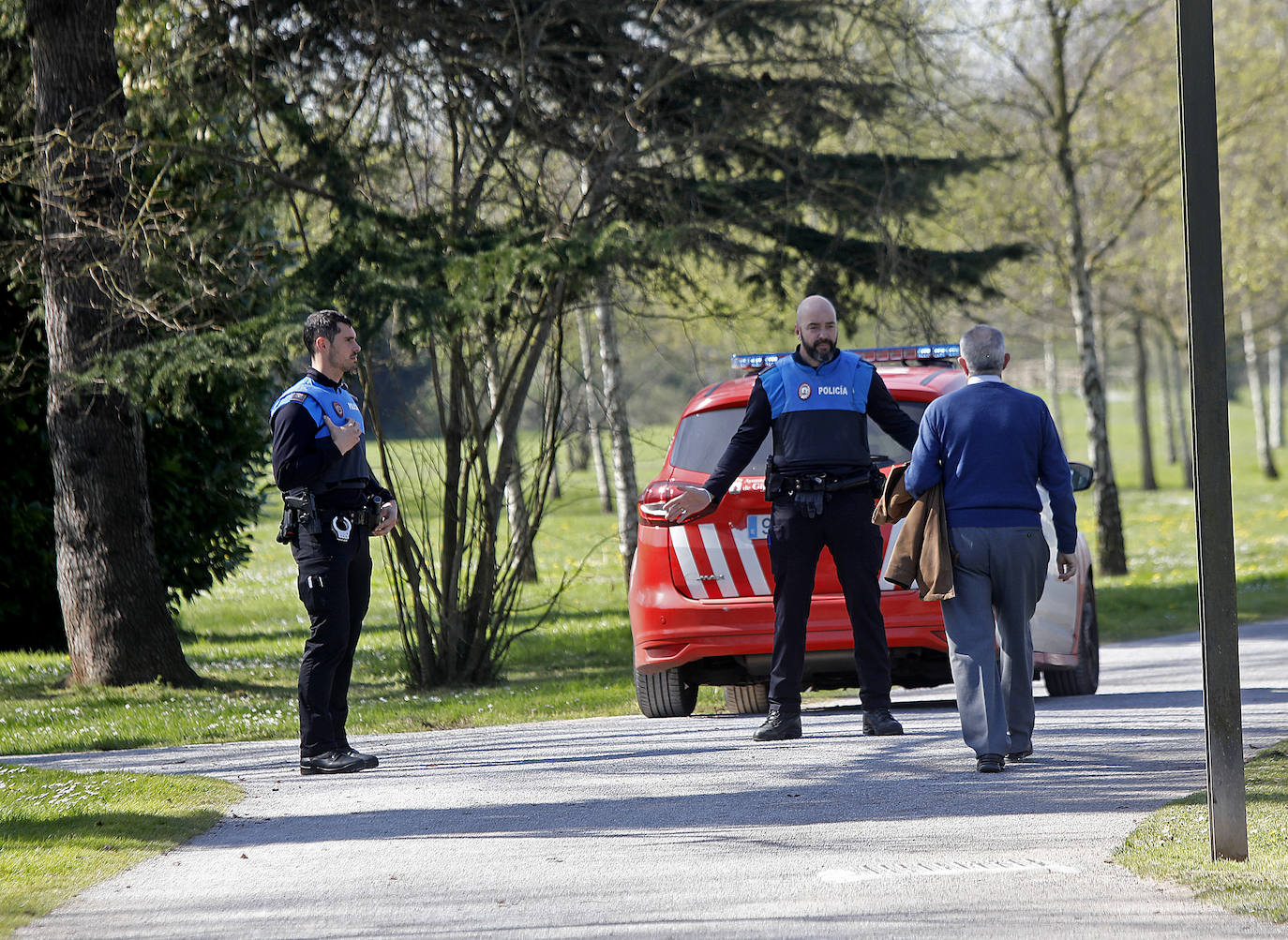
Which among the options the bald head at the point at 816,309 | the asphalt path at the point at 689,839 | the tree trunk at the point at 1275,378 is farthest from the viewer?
the tree trunk at the point at 1275,378

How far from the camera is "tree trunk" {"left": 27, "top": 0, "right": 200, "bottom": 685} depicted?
10633mm

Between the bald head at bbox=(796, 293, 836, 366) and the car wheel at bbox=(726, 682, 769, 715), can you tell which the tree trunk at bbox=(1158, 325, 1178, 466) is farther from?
the bald head at bbox=(796, 293, 836, 366)

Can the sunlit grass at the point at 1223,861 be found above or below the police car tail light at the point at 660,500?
below

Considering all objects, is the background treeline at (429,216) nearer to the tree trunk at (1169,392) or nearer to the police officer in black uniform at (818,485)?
the police officer in black uniform at (818,485)

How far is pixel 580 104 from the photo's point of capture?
11.5 meters

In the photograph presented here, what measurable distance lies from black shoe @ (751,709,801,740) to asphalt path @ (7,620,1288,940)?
0.34ft

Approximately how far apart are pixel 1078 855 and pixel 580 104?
812cm

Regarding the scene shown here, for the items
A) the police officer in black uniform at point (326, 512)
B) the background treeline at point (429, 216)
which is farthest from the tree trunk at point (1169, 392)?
the police officer in black uniform at point (326, 512)

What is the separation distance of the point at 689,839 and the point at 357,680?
7.15 metres

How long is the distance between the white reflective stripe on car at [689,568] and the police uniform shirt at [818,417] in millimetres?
771

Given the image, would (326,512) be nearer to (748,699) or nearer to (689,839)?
(689,839)

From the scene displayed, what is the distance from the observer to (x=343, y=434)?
21.8 ft

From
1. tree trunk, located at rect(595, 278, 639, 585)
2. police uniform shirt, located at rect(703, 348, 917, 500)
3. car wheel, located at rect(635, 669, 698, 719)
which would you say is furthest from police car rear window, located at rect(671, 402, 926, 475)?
tree trunk, located at rect(595, 278, 639, 585)

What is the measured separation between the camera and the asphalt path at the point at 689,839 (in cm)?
405
